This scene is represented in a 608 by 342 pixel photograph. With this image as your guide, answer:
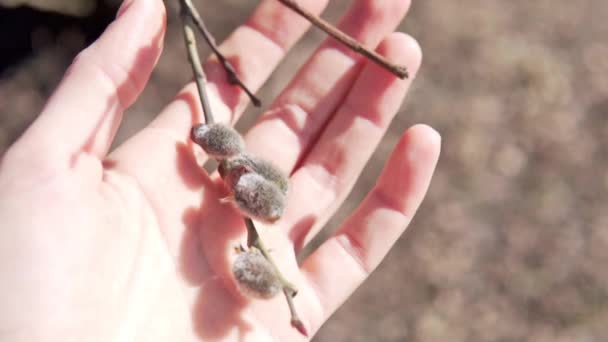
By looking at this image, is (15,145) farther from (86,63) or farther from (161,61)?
(161,61)

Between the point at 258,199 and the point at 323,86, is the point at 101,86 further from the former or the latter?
the point at 323,86

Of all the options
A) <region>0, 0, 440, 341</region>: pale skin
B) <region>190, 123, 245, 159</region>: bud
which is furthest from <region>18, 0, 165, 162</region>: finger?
<region>190, 123, 245, 159</region>: bud

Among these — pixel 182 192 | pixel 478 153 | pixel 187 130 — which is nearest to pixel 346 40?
pixel 187 130

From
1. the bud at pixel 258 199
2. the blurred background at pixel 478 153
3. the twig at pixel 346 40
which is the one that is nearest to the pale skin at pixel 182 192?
the twig at pixel 346 40

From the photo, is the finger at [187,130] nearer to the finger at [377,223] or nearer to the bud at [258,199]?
the bud at [258,199]

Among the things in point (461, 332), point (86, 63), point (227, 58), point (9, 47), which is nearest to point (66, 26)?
point (9, 47)

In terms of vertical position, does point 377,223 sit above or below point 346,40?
below
